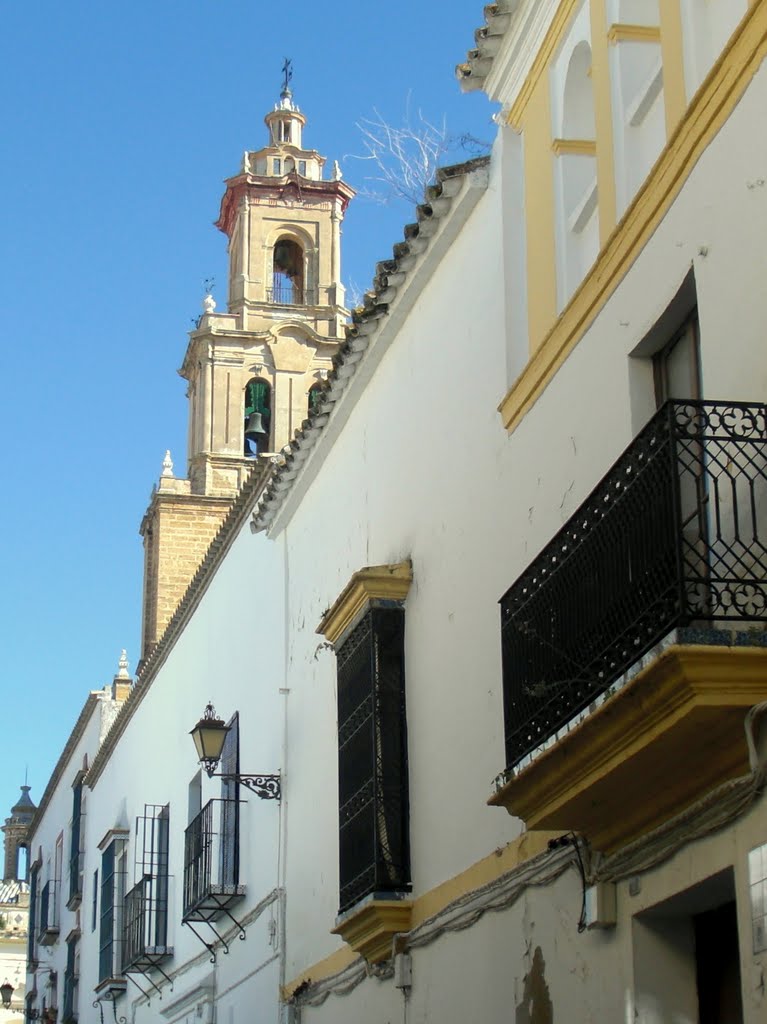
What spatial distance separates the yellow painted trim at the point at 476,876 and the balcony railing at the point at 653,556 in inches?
39.8

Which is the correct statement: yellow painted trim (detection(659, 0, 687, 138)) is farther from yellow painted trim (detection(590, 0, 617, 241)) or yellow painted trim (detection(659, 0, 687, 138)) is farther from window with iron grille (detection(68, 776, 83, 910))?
window with iron grille (detection(68, 776, 83, 910))

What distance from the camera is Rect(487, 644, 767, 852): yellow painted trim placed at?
5410 millimetres

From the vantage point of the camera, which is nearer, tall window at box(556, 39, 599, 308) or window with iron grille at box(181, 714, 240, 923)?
tall window at box(556, 39, 599, 308)

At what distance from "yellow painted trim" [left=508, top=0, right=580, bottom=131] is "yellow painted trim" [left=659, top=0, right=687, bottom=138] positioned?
104 centimetres

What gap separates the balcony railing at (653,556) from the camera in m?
5.68

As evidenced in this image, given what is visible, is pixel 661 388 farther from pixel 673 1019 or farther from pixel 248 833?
pixel 248 833

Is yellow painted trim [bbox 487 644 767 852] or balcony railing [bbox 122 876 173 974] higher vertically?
balcony railing [bbox 122 876 173 974]

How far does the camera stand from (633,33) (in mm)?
7539

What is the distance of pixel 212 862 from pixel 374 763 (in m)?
5.38

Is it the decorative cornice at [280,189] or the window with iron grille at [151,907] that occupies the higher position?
the decorative cornice at [280,189]

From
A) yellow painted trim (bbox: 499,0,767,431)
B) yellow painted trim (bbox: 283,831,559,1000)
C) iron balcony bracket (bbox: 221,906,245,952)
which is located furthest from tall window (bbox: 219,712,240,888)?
yellow painted trim (bbox: 499,0,767,431)

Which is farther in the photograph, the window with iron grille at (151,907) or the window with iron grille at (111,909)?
the window with iron grille at (111,909)

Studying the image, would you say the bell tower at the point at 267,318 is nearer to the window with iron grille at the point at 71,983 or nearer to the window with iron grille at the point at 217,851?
the window with iron grille at the point at 71,983

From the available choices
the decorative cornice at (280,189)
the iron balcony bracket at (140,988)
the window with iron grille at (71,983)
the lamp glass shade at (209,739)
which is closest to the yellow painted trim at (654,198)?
the lamp glass shade at (209,739)
